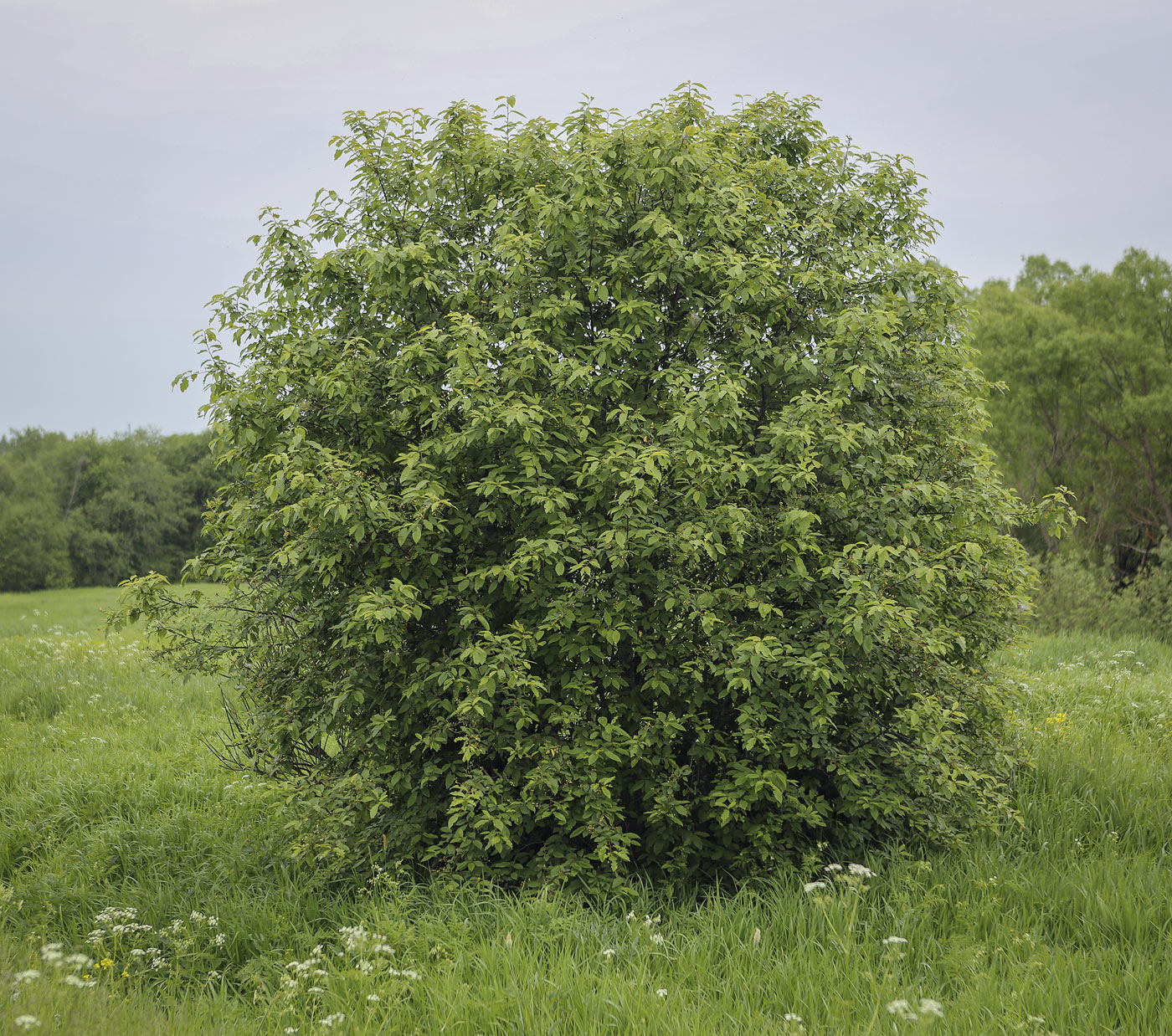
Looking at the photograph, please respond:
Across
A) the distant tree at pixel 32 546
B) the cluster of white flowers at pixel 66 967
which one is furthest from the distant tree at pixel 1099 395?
the distant tree at pixel 32 546

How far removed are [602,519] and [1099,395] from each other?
24655 millimetres

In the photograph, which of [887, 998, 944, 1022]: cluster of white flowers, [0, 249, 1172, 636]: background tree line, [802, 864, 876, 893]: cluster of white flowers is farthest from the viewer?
[0, 249, 1172, 636]: background tree line

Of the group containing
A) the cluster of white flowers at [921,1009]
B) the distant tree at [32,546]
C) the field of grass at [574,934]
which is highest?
the distant tree at [32,546]

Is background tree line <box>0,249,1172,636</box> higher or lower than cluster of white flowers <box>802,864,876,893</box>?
higher

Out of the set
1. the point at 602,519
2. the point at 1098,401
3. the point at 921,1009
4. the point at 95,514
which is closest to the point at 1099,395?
the point at 1098,401

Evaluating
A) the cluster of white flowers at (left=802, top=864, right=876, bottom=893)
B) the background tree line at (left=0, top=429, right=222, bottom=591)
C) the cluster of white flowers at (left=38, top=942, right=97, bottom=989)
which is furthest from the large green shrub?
the background tree line at (left=0, top=429, right=222, bottom=591)

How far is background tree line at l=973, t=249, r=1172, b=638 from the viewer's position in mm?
23719

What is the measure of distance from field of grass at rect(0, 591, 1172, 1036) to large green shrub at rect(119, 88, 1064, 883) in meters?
0.51

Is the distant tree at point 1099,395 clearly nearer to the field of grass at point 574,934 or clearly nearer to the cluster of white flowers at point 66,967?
the field of grass at point 574,934

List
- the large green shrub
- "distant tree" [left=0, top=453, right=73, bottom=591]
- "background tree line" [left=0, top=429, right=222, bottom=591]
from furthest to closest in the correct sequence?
"background tree line" [left=0, top=429, right=222, bottom=591], "distant tree" [left=0, top=453, right=73, bottom=591], the large green shrub

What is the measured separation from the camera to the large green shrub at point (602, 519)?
5043 millimetres

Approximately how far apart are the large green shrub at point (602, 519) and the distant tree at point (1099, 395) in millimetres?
20346

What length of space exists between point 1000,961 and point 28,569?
6059cm

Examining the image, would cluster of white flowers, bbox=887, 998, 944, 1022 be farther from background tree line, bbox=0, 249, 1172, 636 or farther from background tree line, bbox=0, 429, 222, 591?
background tree line, bbox=0, 429, 222, 591
